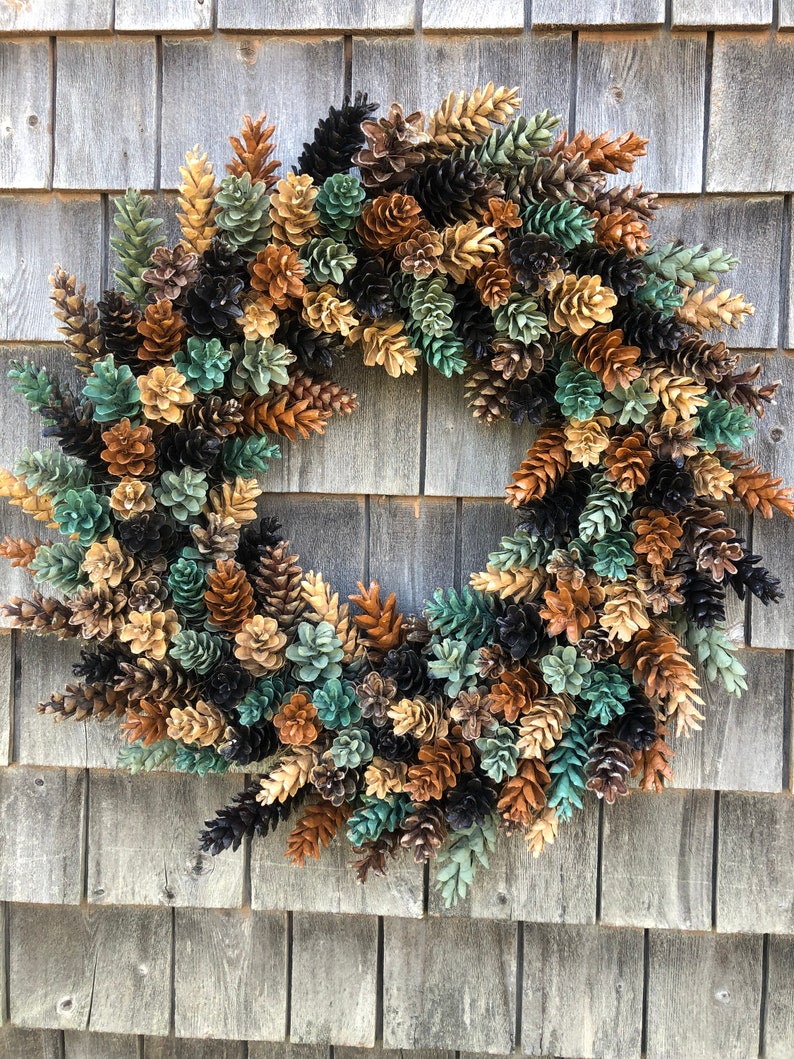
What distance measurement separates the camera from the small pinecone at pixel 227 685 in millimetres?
922

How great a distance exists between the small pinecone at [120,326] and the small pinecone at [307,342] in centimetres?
18

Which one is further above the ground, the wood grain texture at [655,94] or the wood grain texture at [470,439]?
the wood grain texture at [655,94]

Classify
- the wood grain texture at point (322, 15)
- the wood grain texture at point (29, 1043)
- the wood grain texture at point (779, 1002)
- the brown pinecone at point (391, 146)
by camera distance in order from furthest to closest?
the wood grain texture at point (29, 1043) < the wood grain texture at point (779, 1002) < the wood grain texture at point (322, 15) < the brown pinecone at point (391, 146)

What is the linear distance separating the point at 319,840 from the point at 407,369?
621 mm

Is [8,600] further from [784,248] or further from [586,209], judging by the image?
[784,248]

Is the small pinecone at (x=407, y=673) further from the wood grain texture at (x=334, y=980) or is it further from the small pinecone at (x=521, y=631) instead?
the wood grain texture at (x=334, y=980)

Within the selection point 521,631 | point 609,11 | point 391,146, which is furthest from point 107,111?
point 521,631

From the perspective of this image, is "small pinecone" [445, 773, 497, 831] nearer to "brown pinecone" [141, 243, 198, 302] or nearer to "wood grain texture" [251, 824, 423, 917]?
"wood grain texture" [251, 824, 423, 917]

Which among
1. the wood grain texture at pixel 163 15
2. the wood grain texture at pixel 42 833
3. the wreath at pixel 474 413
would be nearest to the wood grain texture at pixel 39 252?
the wreath at pixel 474 413

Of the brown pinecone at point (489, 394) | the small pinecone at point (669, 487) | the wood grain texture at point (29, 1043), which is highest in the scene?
the brown pinecone at point (489, 394)

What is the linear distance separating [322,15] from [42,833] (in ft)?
3.99

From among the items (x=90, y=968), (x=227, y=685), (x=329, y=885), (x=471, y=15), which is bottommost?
(x=90, y=968)

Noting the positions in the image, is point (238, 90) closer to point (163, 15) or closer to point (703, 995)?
point (163, 15)

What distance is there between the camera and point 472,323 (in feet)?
3.06
